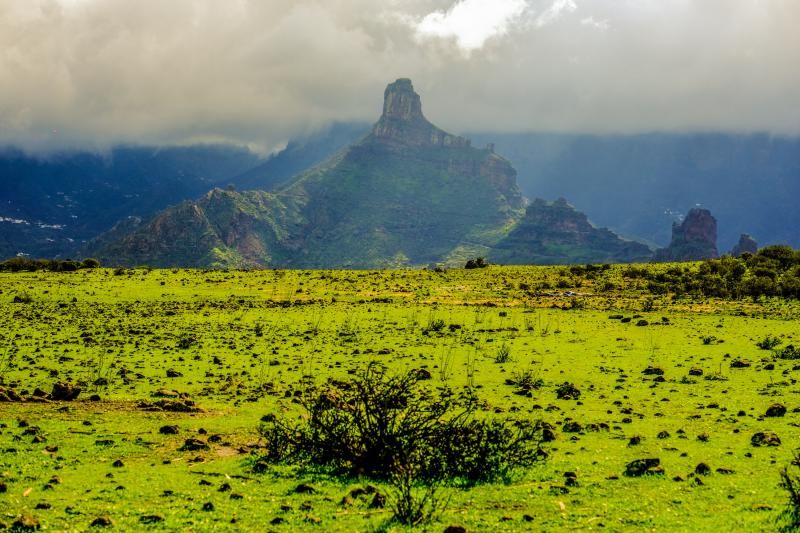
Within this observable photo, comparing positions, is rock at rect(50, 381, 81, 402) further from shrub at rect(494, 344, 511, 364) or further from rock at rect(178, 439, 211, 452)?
shrub at rect(494, 344, 511, 364)

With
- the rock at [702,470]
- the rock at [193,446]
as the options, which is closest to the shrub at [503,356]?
the rock at [702,470]

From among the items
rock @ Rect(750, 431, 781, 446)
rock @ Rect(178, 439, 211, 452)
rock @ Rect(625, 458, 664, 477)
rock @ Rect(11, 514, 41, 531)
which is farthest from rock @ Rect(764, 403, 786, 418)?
rock @ Rect(11, 514, 41, 531)

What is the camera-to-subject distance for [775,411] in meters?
25.6

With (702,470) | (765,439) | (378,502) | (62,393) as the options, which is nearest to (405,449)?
(378,502)

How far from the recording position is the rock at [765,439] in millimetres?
21152

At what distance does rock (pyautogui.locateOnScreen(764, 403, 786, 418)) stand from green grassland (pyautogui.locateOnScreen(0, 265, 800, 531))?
59 centimetres

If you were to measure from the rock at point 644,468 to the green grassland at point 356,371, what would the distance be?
42 cm

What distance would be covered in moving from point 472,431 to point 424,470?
1714 millimetres

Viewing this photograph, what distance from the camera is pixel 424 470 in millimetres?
17688

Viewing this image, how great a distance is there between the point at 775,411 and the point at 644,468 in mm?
10575

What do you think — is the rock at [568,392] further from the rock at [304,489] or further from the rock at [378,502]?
the rock at [378,502]

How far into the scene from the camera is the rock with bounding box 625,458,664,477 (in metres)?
18.1

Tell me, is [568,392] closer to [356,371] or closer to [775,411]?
Result: [775,411]

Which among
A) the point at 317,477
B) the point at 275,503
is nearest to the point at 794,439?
the point at 317,477
